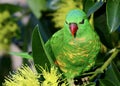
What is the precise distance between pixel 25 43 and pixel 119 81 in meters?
0.88

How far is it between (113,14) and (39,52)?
0.27m

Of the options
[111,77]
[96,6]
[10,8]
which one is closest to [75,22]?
[96,6]

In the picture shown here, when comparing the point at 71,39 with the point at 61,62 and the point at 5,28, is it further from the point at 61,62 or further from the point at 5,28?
the point at 5,28

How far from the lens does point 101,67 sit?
1.40m

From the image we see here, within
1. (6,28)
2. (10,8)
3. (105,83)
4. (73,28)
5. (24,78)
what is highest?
(10,8)

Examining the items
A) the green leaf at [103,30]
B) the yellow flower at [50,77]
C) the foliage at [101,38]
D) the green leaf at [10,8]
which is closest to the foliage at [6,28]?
the green leaf at [10,8]

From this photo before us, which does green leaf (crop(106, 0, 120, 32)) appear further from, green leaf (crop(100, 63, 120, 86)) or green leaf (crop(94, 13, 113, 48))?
green leaf (crop(94, 13, 113, 48))

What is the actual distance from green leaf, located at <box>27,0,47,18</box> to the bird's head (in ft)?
1.96

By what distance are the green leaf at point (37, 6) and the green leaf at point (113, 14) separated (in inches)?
31.1

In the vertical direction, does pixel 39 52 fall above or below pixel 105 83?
above

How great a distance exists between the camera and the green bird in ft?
4.92

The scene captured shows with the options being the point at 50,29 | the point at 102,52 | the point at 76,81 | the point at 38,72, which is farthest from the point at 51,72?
the point at 50,29

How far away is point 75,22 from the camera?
1.50m

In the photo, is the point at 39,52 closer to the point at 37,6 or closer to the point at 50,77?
the point at 50,77
